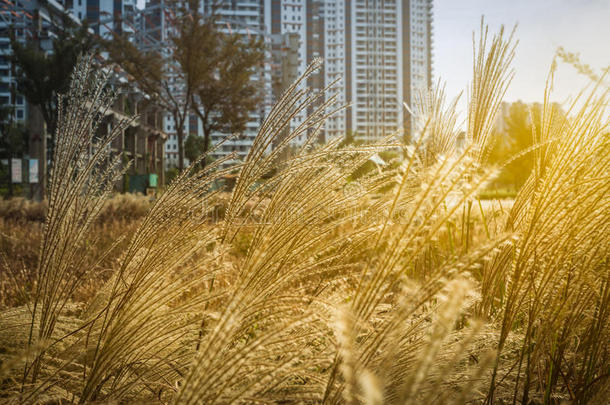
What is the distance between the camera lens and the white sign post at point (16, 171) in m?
8.99

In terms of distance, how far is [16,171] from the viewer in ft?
29.8

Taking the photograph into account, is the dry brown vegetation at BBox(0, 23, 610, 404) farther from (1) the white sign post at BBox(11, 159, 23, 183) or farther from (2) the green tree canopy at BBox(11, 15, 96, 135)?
(2) the green tree canopy at BBox(11, 15, 96, 135)

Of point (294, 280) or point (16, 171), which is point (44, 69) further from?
point (294, 280)

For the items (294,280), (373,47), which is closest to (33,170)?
(294,280)

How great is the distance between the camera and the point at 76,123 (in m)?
1.04

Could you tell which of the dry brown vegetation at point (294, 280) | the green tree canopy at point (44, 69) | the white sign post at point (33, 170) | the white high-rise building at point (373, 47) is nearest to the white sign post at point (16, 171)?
the white sign post at point (33, 170)

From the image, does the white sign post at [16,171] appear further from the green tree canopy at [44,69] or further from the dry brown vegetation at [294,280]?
the dry brown vegetation at [294,280]

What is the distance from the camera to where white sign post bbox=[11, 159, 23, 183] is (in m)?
8.99

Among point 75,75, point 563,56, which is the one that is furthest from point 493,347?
point 75,75

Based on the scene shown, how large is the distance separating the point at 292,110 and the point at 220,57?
1187cm

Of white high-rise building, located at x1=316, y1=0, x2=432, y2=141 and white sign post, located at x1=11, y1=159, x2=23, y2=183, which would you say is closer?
white sign post, located at x1=11, y1=159, x2=23, y2=183

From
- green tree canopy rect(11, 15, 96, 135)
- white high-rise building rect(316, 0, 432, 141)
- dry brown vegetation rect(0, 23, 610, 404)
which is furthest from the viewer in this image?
white high-rise building rect(316, 0, 432, 141)

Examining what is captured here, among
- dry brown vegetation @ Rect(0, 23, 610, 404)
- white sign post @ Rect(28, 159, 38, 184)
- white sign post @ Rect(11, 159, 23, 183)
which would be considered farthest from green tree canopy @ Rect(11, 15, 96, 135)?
dry brown vegetation @ Rect(0, 23, 610, 404)

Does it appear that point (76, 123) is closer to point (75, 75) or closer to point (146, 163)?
point (75, 75)
